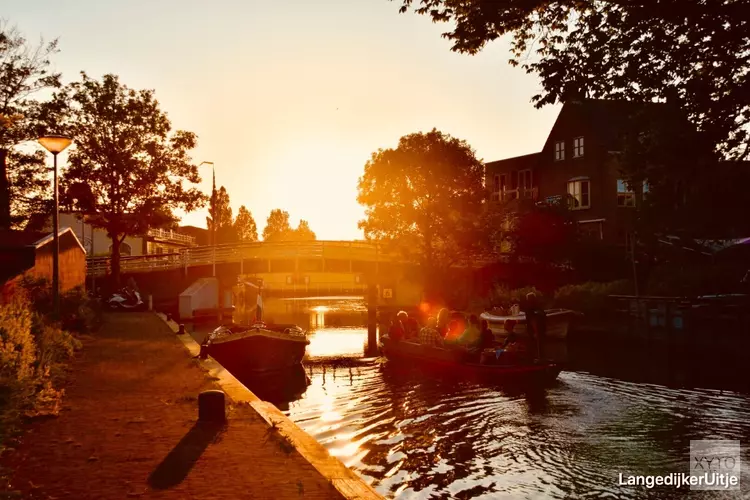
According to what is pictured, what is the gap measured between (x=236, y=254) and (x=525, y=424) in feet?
138

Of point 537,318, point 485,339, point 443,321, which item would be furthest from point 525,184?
point 537,318

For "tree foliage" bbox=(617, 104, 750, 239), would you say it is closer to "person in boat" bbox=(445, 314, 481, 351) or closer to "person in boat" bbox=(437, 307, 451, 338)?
"person in boat" bbox=(445, 314, 481, 351)

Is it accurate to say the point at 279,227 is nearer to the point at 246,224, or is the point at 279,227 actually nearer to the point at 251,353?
the point at 246,224

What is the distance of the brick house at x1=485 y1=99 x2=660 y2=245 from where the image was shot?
2092 inches

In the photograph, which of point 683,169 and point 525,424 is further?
point 683,169

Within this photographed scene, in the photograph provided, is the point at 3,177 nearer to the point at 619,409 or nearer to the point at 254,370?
the point at 254,370

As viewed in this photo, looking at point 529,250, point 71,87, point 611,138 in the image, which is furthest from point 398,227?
point 71,87

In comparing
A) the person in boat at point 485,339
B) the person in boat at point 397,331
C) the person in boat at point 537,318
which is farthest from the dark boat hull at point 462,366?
the person in boat at point 537,318

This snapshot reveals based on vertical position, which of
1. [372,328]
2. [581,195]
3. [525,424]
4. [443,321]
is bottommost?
[525,424]

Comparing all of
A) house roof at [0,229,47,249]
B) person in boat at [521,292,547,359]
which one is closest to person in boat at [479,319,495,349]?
person in boat at [521,292,547,359]

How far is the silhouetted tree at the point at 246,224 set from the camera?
131625 millimetres

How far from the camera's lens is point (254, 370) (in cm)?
2600

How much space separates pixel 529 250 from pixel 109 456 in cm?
4551

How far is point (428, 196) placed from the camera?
59750 mm
